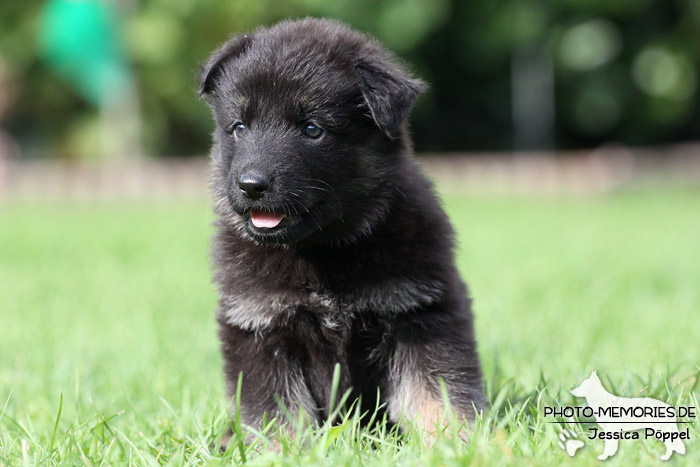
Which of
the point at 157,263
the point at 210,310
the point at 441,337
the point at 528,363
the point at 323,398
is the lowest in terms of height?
the point at 157,263

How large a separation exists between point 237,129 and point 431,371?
114 centimetres

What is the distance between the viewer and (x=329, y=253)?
10.1 ft

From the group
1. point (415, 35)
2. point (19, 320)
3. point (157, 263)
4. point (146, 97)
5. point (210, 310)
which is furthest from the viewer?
point (146, 97)

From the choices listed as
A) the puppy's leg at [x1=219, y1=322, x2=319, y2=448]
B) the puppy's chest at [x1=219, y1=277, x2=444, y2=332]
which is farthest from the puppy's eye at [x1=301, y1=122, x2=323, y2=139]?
the puppy's leg at [x1=219, y1=322, x2=319, y2=448]

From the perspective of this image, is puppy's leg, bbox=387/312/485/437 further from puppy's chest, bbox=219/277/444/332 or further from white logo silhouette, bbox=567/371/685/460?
white logo silhouette, bbox=567/371/685/460

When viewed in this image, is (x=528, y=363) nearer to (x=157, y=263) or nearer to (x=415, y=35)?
(x=157, y=263)

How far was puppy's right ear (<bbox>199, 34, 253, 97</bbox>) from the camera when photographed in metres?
3.21

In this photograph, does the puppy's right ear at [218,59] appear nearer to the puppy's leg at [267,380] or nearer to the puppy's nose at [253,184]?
the puppy's nose at [253,184]

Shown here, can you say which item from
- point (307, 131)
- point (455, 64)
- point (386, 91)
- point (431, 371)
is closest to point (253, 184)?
point (307, 131)

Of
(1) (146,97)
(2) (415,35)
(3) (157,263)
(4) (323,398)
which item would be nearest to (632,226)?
(3) (157,263)

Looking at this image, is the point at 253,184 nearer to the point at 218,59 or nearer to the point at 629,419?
the point at 218,59

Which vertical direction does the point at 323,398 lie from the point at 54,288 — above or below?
above

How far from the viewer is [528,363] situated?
405 cm

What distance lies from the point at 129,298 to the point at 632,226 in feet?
26.7
